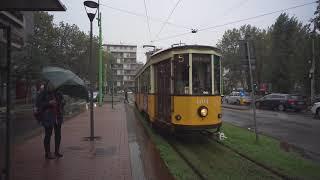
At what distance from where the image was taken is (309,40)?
42531mm

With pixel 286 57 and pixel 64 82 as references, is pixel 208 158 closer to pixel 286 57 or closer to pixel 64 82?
pixel 64 82

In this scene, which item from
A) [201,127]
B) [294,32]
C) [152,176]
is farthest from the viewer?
[294,32]

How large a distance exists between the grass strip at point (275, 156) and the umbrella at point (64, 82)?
4.70m

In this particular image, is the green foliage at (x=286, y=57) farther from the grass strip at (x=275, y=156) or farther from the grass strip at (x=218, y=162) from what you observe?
the grass strip at (x=218, y=162)

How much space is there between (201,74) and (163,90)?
178 centimetres

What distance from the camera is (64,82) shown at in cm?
1037

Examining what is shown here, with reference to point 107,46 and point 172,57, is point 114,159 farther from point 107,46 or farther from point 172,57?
point 107,46

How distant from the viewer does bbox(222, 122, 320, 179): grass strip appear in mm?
9087

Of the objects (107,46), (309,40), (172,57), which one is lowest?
(172,57)

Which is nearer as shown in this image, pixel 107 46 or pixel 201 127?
pixel 201 127

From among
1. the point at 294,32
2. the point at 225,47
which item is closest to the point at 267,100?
the point at 294,32

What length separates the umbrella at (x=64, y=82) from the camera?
10250 millimetres

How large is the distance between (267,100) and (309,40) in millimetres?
8838

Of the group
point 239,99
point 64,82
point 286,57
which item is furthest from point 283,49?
point 64,82
